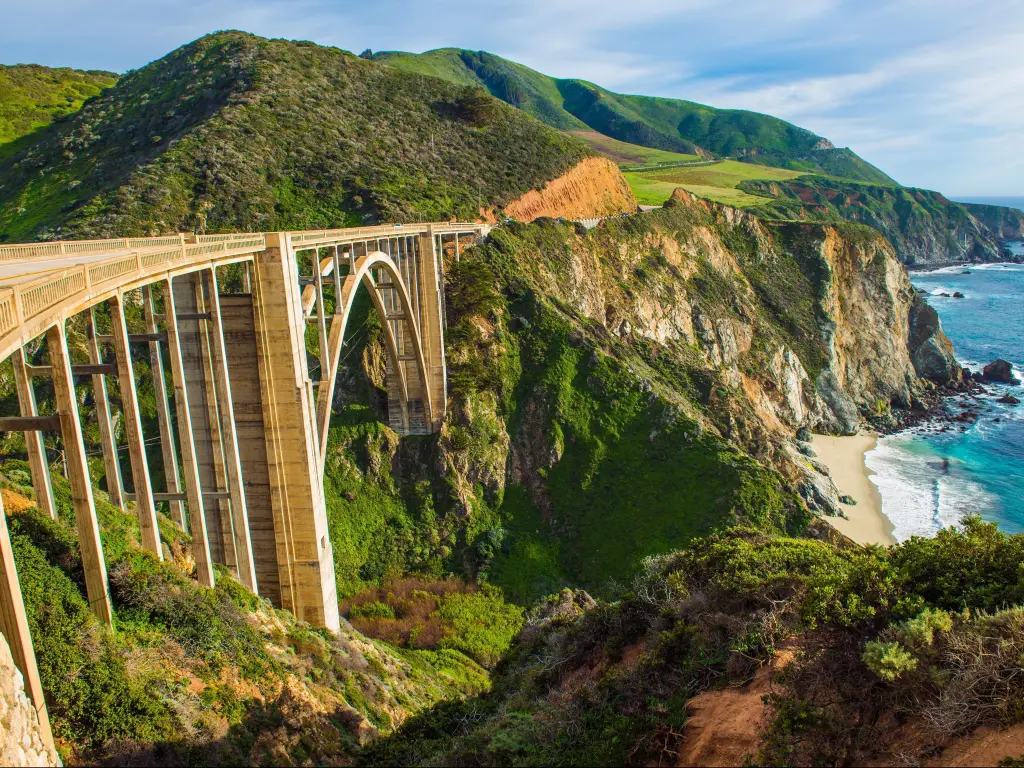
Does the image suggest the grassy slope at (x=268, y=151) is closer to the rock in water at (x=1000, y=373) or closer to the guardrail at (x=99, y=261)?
the guardrail at (x=99, y=261)

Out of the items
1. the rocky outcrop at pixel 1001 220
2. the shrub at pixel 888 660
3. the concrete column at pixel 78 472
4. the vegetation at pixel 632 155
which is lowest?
the shrub at pixel 888 660

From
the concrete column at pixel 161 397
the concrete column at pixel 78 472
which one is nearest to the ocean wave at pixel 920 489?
the concrete column at pixel 161 397

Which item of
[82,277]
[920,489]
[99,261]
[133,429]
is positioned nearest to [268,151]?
[99,261]

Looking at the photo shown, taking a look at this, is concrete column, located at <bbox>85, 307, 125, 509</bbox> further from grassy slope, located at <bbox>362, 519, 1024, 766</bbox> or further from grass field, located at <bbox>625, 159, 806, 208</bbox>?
grass field, located at <bbox>625, 159, 806, 208</bbox>

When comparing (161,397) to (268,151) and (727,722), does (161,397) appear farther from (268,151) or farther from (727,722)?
(268,151)

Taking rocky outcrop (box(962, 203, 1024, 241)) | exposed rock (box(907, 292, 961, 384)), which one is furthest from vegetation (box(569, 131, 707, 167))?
exposed rock (box(907, 292, 961, 384))

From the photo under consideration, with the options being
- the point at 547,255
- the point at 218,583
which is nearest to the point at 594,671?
the point at 218,583
